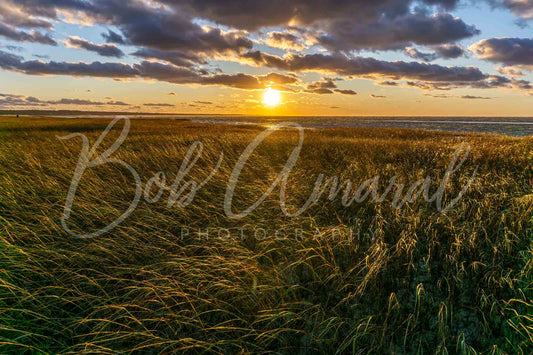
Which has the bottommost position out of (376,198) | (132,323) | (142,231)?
(132,323)

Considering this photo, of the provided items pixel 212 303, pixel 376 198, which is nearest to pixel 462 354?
pixel 212 303

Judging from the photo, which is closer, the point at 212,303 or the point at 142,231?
the point at 212,303

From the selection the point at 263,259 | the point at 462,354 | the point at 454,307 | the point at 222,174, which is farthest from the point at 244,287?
the point at 222,174

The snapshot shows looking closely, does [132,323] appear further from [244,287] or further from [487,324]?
[487,324]

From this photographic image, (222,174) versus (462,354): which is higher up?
(222,174)

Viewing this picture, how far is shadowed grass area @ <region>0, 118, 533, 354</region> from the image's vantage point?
268 cm

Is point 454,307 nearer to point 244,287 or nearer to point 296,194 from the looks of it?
point 244,287

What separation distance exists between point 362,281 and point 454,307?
1.01 meters

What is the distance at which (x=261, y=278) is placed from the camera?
11.4 ft

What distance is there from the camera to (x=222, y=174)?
8.26 m

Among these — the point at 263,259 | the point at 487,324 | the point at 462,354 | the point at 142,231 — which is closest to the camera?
the point at 462,354

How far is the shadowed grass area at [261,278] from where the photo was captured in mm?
2684

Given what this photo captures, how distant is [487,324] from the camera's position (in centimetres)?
279

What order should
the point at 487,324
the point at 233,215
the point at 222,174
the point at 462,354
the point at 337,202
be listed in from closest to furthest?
the point at 462,354 → the point at 487,324 → the point at 233,215 → the point at 337,202 → the point at 222,174
